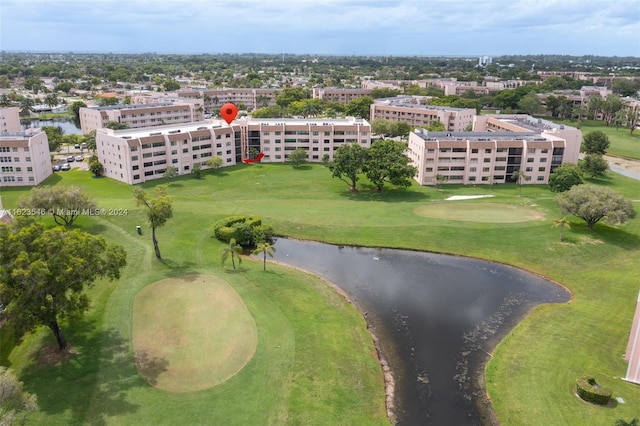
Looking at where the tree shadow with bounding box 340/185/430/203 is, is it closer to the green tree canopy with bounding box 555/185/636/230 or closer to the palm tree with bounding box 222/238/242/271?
the green tree canopy with bounding box 555/185/636/230

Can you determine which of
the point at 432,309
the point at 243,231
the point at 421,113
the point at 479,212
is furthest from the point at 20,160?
the point at 421,113

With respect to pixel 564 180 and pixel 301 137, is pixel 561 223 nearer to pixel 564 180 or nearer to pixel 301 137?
pixel 564 180

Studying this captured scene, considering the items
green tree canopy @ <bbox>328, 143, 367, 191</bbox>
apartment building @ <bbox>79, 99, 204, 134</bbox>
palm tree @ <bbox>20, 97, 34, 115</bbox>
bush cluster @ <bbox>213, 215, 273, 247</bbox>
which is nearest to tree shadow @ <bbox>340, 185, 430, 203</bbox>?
green tree canopy @ <bbox>328, 143, 367, 191</bbox>

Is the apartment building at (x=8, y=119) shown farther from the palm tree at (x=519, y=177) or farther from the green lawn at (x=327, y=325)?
the palm tree at (x=519, y=177)

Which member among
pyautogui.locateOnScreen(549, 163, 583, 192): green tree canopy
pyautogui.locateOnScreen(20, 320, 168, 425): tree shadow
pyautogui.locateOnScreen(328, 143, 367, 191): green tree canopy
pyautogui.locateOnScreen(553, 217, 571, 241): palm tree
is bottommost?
pyautogui.locateOnScreen(20, 320, 168, 425): tree shadow

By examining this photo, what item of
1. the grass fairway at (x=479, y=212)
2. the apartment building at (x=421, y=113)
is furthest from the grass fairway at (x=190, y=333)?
the apartment building at (x=421, y=113)

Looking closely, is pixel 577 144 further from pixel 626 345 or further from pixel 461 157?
pixel 626 345
